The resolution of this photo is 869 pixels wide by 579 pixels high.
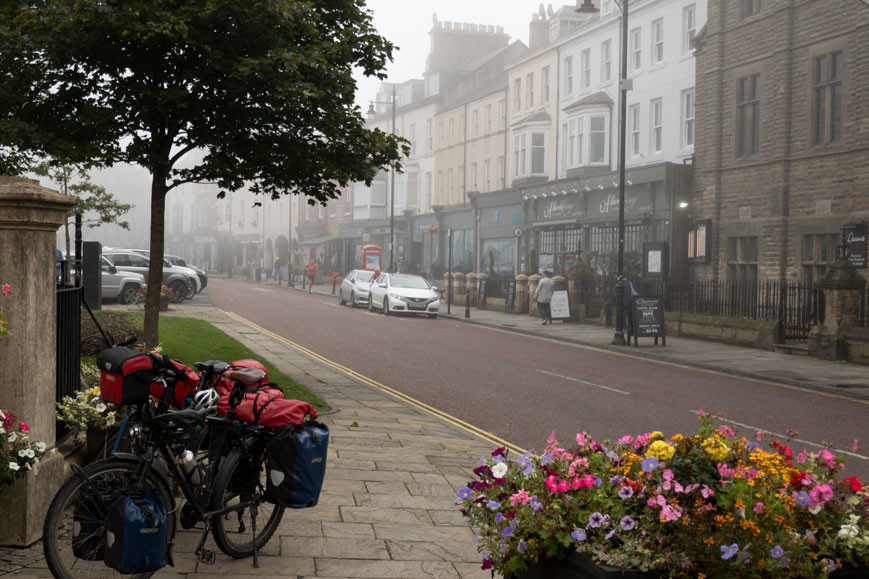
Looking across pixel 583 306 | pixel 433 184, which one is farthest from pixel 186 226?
pixel 583 306

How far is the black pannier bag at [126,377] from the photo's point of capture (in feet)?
15.1

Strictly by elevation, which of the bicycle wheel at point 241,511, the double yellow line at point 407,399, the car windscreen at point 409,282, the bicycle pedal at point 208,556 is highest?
the car windscreen at point 409,282

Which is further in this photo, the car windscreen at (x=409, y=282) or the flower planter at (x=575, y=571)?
the car windscreen at (x=409, y=282)

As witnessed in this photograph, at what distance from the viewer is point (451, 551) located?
5.62 m

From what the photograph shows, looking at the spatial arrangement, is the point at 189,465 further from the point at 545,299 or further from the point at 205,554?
the point at 545,299

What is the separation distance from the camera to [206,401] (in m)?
5.04

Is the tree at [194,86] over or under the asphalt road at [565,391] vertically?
over

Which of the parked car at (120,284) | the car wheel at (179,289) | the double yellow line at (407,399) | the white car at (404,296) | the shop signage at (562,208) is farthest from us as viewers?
the shop signage at (562,208)

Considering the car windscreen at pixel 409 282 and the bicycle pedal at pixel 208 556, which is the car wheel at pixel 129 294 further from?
the bicycle pedal at pixel 208 556

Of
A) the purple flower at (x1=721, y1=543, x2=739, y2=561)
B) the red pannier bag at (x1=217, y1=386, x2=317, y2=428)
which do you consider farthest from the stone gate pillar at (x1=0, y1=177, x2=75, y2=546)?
the purple flower at (x1=721, y1=543, x2=739, y2=561)

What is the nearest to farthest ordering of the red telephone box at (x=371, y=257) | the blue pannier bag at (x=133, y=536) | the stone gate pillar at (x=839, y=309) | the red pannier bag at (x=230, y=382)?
the blue pannier bag at (x=133, y=536), the red pannier bag at (x=230, y=382), the stone gate pillar at (x=839, y=309), the red telephone box at (x=371, y=257)

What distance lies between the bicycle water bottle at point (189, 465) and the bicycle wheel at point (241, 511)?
0.38 feet

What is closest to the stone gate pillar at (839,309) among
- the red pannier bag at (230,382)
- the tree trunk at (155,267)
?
the tree trunk at (155,267)

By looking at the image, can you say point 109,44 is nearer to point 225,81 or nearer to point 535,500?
point 225,81
